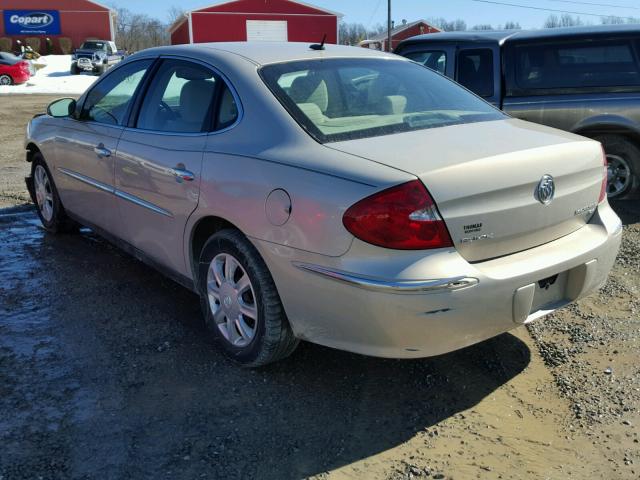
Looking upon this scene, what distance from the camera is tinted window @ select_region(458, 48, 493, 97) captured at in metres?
6.57

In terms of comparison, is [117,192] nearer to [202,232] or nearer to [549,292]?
[202,232]

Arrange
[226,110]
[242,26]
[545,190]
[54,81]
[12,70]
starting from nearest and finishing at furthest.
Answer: [545,190], [226,110], [12,70], [54,81], [242,26]

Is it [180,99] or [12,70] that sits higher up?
[12,70]

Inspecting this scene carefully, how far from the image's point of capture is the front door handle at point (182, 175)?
133 inches

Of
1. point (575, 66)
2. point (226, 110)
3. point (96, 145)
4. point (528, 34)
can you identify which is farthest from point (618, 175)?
point (96, 145)

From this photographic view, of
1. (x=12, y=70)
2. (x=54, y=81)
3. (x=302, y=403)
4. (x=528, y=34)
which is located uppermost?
(x=528, y=34)

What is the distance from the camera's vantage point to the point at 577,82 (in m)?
6.35

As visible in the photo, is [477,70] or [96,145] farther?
[477,70]

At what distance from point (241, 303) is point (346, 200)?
3.19 feet

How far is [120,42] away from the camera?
217 ft

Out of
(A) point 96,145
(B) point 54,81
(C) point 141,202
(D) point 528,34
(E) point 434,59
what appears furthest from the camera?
(B) point 54,81

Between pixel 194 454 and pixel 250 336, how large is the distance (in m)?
0.74

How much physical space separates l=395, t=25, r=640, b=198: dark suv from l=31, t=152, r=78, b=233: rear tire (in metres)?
4.16

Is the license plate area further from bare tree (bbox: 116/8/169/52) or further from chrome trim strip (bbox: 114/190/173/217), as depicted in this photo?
bare tree (bbox: 116/8/169/52)
